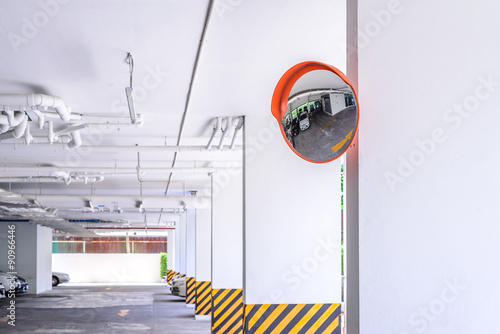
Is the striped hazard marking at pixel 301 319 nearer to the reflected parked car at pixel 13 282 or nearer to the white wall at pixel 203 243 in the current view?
the white wall at pixel 203 243

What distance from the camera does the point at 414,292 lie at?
2594mm

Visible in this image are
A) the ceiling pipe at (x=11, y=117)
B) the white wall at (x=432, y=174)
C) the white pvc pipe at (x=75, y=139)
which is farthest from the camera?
the white pvc pipe at (x=75, y=139)

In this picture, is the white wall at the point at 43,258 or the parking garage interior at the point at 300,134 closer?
the parking garage interior at the point at 300,134

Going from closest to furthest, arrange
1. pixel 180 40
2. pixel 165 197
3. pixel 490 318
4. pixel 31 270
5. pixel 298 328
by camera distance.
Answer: pixel 490 318, pixel 180 40, pixel 298 328, pixel 165 197, pixel 31 270

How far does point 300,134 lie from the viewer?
9.44 ft

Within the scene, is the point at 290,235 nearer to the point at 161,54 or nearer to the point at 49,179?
the point at 161,54

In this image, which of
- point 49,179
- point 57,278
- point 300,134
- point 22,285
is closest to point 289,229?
point 300,134

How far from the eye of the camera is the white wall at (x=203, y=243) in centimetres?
1474

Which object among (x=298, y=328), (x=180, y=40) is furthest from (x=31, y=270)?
(x=180, y=40)

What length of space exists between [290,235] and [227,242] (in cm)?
457

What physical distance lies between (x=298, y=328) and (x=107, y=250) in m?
34.1

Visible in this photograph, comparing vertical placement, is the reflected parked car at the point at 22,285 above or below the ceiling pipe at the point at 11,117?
below

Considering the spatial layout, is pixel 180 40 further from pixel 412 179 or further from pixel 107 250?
pixel 107 250

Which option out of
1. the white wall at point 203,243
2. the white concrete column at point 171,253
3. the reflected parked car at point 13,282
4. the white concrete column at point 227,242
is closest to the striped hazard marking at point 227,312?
the white concrete column at point 227,242
